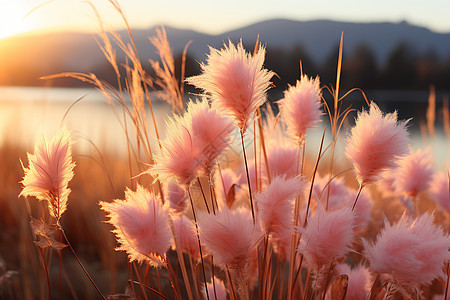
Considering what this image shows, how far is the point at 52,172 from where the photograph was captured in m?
0.58

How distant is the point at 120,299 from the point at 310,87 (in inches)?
17.4

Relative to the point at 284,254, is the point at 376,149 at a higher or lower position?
higher

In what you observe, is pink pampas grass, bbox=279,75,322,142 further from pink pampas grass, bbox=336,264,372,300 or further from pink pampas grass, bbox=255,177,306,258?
pink pampas grass, bbox=336,264,372,300

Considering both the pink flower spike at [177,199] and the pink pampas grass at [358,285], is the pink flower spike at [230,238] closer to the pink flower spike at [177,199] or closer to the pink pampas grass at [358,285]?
the pink flower spike at [177,199]

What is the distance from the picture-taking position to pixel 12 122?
3088 millimetres

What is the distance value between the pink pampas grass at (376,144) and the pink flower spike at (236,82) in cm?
15

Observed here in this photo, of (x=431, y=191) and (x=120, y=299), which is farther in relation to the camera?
(x=431, y=191)

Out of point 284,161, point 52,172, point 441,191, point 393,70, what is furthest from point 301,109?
point 393,70

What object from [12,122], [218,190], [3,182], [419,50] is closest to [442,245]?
[218,190]

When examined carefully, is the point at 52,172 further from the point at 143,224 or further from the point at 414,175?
the point at 414,175

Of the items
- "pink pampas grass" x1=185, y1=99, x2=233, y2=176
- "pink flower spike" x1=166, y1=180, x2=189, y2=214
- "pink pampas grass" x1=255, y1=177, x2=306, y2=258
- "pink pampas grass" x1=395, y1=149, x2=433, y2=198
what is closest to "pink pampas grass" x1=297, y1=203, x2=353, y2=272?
"pink pampas grass" x1=255, y1=177, x2=306, y2=258

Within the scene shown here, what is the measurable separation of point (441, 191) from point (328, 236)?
636mm

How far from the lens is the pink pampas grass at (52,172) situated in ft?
1.92

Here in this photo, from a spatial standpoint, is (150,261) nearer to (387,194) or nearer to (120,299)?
(120,299)
